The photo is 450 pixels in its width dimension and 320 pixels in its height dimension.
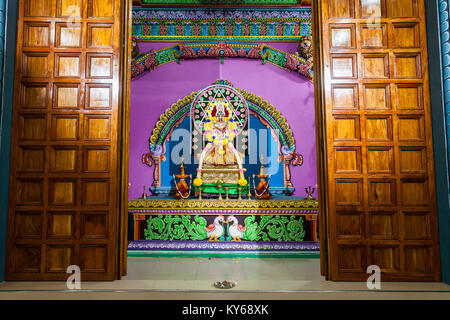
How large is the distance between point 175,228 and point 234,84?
324 cm

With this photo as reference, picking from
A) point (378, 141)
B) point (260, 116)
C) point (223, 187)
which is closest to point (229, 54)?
point (260, 116)

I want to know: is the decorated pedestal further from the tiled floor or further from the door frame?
the door frame

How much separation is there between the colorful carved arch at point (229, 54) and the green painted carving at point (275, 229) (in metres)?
3.14

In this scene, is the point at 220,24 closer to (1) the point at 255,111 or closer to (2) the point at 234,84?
(2) the point at 234,84

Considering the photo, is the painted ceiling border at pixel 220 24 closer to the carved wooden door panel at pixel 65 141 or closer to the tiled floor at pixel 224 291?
the carved wooden door panel at pixel 65 141

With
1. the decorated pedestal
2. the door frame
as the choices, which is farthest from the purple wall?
the door frame

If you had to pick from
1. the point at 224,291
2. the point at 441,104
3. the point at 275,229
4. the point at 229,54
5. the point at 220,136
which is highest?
the point at 229,54

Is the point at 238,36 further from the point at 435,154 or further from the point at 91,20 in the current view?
the point at 435,154

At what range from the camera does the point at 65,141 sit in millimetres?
2799

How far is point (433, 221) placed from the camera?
2744 mm

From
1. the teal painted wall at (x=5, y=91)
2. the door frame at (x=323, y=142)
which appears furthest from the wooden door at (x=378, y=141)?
the teal painted wall at (x=5, y=91)
